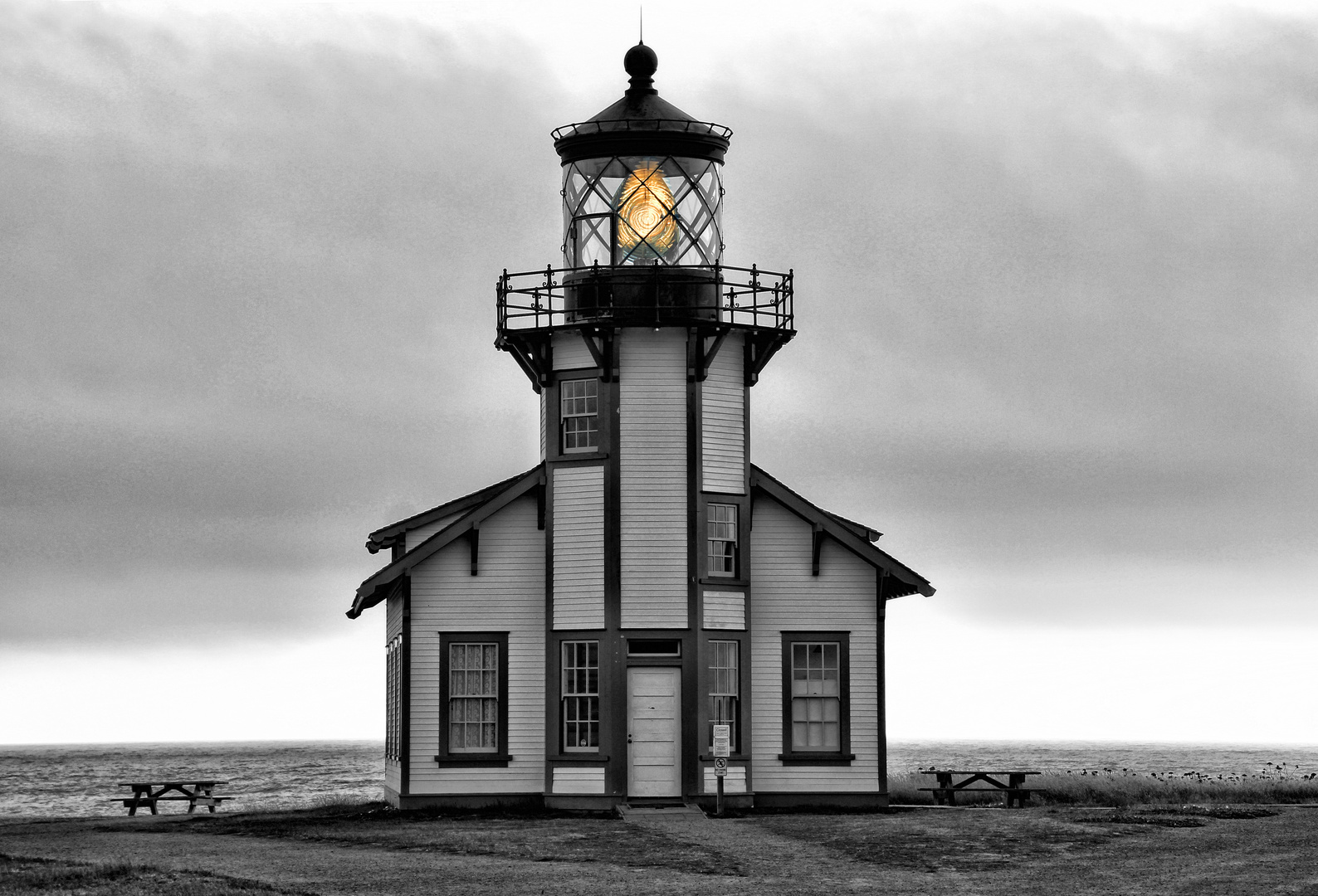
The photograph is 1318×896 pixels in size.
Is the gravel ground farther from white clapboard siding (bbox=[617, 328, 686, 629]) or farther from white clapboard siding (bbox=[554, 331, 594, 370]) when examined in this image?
white clapboard siding (bbox=[554, 331, 594, 370])

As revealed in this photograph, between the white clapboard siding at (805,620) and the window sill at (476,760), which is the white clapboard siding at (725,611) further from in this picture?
the window sill at (476,760)

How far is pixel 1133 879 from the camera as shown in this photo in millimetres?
20141

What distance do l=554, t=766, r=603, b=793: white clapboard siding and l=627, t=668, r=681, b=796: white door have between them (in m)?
0.45

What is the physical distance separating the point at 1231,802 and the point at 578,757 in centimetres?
1099

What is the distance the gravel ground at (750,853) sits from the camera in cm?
1992

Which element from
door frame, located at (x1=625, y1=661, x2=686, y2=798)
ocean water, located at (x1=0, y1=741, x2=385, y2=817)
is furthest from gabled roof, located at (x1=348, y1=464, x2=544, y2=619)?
ocean water, located at (x1=0, y1=741, x2=385, y2=817)

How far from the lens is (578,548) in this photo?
29656 millimetres

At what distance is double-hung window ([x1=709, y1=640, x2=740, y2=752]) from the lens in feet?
97.6

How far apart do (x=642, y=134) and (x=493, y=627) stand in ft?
25.0

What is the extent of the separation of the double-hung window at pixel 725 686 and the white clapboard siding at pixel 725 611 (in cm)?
26

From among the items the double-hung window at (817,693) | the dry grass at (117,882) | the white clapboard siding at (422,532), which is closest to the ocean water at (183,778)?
the white clapboard siding at (422,532)

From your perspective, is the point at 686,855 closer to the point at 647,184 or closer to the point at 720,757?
the point at 720,757

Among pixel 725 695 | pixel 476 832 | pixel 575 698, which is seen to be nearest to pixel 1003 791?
pixel 725 695

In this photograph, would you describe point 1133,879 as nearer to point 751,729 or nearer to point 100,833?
point 751,729
